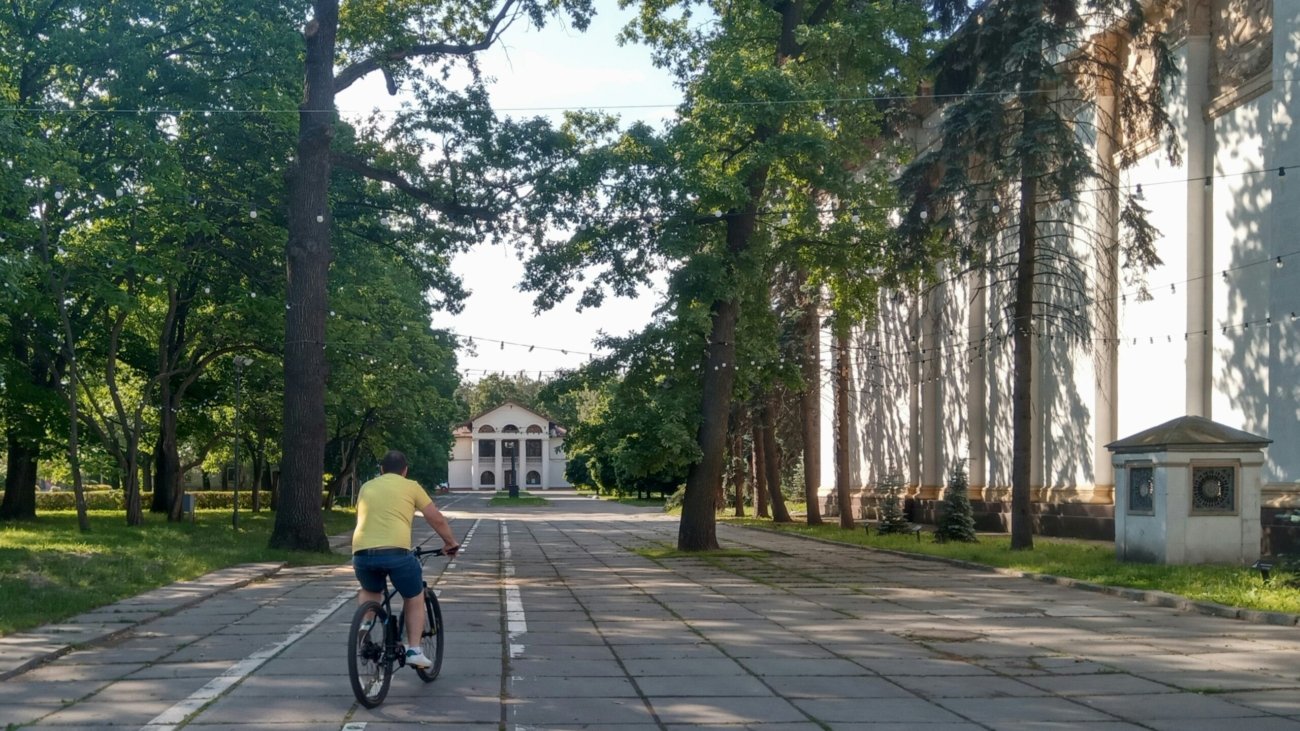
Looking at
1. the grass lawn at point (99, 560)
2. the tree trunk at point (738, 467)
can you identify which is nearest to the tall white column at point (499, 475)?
the tree trunk at point (738, 467)

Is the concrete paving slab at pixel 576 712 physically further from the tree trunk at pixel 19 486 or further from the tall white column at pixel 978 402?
the tree trunk at pixel 19 486

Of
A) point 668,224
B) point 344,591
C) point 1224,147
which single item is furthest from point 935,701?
point 1224,147

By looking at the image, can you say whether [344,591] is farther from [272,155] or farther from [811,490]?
[811,490]

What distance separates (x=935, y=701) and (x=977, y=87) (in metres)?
18.4

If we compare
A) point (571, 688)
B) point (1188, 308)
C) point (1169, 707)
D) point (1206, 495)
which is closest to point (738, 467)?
point (1188, 308)

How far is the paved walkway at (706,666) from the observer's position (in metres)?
8.16

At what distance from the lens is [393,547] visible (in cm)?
873

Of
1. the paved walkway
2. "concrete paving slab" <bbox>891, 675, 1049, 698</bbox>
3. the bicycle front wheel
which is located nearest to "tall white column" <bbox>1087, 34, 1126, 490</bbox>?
the paved walkway

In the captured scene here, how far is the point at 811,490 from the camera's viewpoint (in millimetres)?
43344

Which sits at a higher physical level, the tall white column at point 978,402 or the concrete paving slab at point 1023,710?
the tall white column at point 978,402

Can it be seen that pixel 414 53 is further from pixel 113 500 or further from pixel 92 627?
pixel 113 500

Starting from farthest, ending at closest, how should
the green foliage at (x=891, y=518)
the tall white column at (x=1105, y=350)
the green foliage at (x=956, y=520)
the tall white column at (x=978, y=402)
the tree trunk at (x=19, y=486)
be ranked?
the tall white column at (x=978, y=402) → the tree trunk at (x=19, y=486) → the green foliage at (x=891, y=518) → the green foliage at (x=956, y=520) → the tall white column at (x=1105, y=350)

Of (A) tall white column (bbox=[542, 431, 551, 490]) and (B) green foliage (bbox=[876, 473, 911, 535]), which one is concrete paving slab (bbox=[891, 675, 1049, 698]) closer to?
(B) green foliage (bbox=[876, 473, 911, 535])

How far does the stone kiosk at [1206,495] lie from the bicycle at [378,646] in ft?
48.0
